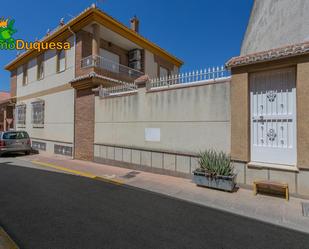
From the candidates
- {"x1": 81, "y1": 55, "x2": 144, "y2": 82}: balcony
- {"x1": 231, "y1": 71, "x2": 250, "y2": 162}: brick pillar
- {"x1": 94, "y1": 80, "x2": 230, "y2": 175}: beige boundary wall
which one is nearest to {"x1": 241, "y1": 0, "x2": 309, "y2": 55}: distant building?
{"x1": 231, "y1": 71, "x2": 250, "y2": 162}: brick pillar

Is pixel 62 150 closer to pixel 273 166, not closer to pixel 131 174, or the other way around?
pixel 131 174

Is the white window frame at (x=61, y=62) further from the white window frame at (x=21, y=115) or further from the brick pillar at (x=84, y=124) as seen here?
the white window frame at (x=21, y=115)

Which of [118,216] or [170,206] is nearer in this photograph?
[118,216]

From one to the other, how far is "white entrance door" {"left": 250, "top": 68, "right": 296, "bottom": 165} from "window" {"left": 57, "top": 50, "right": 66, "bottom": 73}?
1119cm

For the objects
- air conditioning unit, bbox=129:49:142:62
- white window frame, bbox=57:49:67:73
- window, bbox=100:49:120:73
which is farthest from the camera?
air conditioning unit, bbox=129:49:142:62

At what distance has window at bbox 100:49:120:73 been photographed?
12.0m

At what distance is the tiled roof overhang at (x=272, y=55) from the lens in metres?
4.53

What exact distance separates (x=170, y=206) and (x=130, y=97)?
4970mm

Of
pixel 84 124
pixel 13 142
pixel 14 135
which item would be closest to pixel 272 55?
pixel 84 124

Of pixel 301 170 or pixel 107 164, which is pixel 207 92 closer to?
pixel 301 170

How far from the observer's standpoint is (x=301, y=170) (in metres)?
4.64

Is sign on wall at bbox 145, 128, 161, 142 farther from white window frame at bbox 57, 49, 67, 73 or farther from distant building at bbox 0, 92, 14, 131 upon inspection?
distant building at bbox 0, 92, 14, 131

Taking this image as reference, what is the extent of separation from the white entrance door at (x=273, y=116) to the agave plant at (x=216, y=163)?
676mm

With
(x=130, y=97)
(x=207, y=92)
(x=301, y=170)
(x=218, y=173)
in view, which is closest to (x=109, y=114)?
(x=130, y=97)
